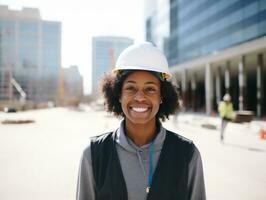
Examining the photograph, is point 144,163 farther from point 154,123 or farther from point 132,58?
point 132,58

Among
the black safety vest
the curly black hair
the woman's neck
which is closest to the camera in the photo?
the black safety vest

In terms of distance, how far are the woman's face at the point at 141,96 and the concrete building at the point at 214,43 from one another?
26.4 meters

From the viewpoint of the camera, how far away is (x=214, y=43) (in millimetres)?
36688

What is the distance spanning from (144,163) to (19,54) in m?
129

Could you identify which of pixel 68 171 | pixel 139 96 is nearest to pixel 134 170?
pixel 139 96

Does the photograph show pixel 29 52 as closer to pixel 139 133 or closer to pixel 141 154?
pixel 139 133

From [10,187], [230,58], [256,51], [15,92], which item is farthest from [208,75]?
[15,92]

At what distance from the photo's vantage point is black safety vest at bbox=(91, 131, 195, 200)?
5.86 feet

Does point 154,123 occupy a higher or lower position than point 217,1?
lower

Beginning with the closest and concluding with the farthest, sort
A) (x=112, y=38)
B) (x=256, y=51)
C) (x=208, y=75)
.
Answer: (x=256, y=51) → (x=208, y=75) → (x=112, y=38)

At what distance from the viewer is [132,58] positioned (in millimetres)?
2016

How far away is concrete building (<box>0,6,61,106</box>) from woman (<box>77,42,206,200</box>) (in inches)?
4654

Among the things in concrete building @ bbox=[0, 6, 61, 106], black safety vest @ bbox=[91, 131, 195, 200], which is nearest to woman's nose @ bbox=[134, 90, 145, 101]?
black safety vest @ bbox=[91, 131, 195, 200]

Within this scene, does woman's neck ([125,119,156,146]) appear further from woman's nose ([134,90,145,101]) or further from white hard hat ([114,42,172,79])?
white hard hat ([114,42,172,79])
